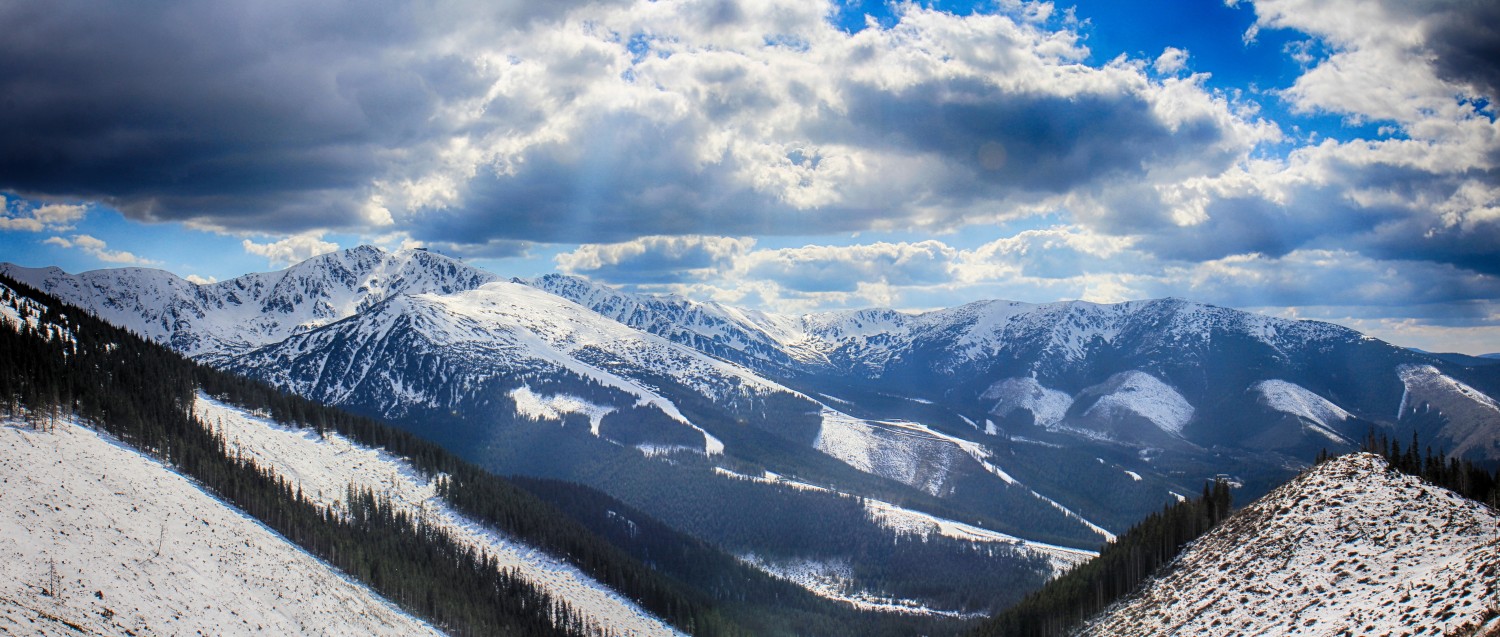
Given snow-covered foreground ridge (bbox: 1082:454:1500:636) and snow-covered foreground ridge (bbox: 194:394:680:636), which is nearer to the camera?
snow-covered foreground ridge (bbox: 1082:454:1500:636)

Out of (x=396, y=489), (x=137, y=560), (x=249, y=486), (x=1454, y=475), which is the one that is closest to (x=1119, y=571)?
(x=1454, y=475)

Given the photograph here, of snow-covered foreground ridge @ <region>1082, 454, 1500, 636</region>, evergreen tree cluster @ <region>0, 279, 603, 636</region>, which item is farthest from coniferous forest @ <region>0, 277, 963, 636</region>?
snow-covered foreground ridge @ <region>1082, 454, 1500, 636</region>

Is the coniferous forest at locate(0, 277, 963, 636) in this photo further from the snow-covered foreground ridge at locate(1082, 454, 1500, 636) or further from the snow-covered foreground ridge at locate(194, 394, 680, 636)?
the snow-covered foreground ridge at locate(1082, 454, 1500, 636)

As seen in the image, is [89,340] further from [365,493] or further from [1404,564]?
[1404,564]

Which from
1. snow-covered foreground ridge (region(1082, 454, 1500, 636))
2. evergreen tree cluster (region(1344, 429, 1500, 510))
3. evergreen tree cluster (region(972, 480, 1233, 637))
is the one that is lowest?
evergreen tree cluster (region(972, 480, 1233, 637))

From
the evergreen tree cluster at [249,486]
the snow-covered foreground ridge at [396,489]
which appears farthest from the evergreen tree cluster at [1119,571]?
the evergreen tree cluster at [249,486]

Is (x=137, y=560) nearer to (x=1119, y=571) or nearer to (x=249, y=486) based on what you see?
(x=249, y=486)
